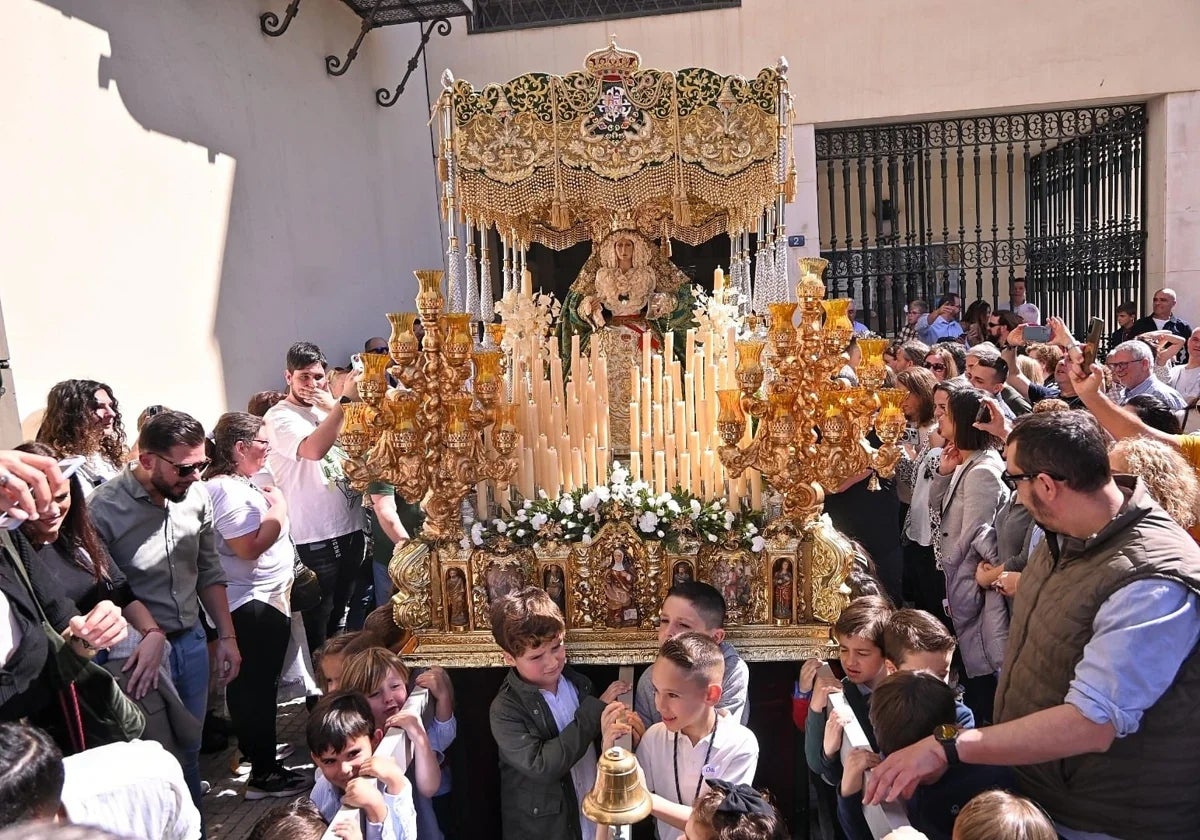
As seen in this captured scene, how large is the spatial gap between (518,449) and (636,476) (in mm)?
432

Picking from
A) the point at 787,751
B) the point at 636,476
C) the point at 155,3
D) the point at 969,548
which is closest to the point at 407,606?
the point at 636,476

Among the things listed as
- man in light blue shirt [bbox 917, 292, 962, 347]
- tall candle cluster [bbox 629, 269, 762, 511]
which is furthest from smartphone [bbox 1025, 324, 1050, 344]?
tall candle cluster [bbox 629, 269, 762, 511]

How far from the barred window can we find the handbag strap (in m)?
8.50

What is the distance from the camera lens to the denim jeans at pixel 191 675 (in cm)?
265

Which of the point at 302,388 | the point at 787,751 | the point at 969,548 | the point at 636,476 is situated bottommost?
the point at 787,751

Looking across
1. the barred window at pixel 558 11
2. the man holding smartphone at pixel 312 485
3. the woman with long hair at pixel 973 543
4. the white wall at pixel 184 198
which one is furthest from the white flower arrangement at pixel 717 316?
the barred window at pixel 558 11

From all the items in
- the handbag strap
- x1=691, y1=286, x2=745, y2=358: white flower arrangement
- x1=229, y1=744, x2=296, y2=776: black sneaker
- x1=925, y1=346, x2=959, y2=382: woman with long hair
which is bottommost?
x1=229, y1=744, x2=296, y2=776: black sneaker

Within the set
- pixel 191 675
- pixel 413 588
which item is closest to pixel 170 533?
pixel 191 675

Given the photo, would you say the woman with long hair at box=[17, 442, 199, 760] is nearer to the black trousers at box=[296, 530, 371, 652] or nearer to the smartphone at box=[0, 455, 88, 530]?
the smartphone at box=[0, 455, 88, 530]

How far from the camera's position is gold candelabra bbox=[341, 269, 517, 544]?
2.65 m

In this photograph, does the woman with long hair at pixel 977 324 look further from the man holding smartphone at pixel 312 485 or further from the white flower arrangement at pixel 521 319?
the man holding smartphone at pixel 312 485

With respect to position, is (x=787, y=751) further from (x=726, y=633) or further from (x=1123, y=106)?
(x=1123, y=106)

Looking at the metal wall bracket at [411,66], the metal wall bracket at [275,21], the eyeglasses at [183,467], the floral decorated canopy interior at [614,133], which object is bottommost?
the eyeglasses at [183,467]

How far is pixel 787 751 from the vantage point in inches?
110
